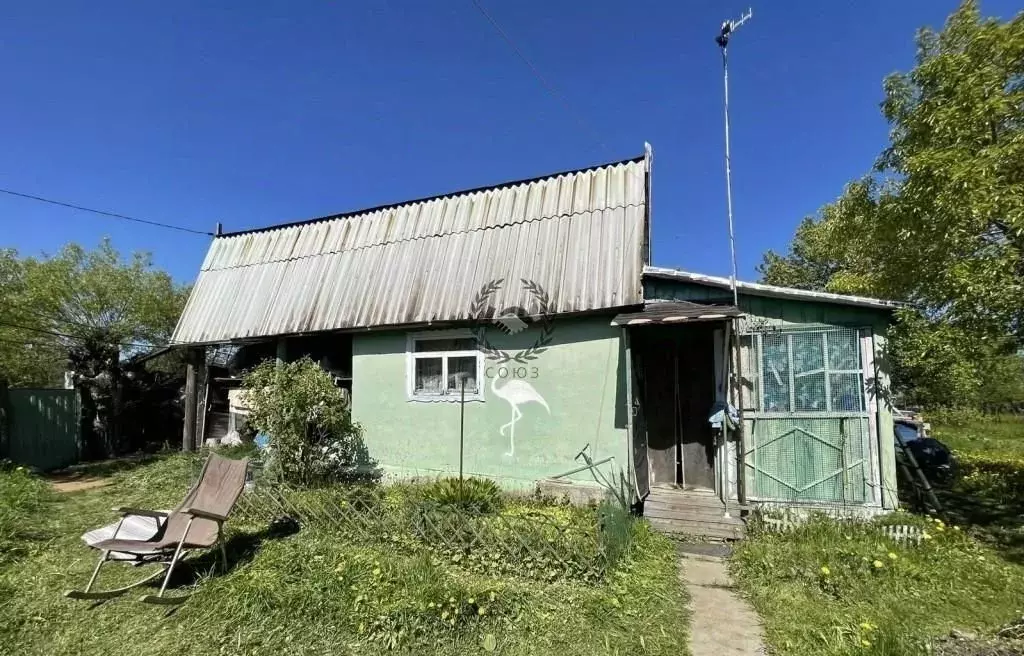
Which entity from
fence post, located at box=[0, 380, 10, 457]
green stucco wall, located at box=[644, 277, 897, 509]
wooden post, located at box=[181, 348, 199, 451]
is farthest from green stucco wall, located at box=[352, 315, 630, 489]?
fence post, located at box=[0, 380, 10, 457]

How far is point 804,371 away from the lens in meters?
6.75

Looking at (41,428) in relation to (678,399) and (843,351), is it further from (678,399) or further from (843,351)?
(843,351)

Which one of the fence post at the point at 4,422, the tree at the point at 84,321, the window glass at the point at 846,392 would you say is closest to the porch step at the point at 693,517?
the window glass at the point at 846,392

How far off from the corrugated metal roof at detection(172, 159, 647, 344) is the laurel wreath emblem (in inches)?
3.4

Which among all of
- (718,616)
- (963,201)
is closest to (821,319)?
(963,201)

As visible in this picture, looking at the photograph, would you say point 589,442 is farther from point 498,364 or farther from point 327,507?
point 327,507

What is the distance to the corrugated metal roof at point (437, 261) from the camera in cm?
776

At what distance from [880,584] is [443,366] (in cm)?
624

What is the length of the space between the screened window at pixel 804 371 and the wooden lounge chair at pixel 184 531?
666 centimetres

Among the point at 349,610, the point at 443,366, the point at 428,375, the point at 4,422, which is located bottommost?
the point at 349,610

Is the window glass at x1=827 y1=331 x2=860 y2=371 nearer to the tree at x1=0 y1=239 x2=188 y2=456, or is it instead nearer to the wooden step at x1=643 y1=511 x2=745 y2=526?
the wooden step at x1=643 y1=511 x2=745 y2=526

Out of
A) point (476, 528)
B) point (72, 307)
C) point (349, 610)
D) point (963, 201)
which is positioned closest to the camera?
point (349, 610)

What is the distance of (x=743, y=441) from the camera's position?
6.69 m

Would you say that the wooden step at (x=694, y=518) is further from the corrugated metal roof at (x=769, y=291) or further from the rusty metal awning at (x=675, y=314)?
the corrugated metal roof at (x=769, y=291)
